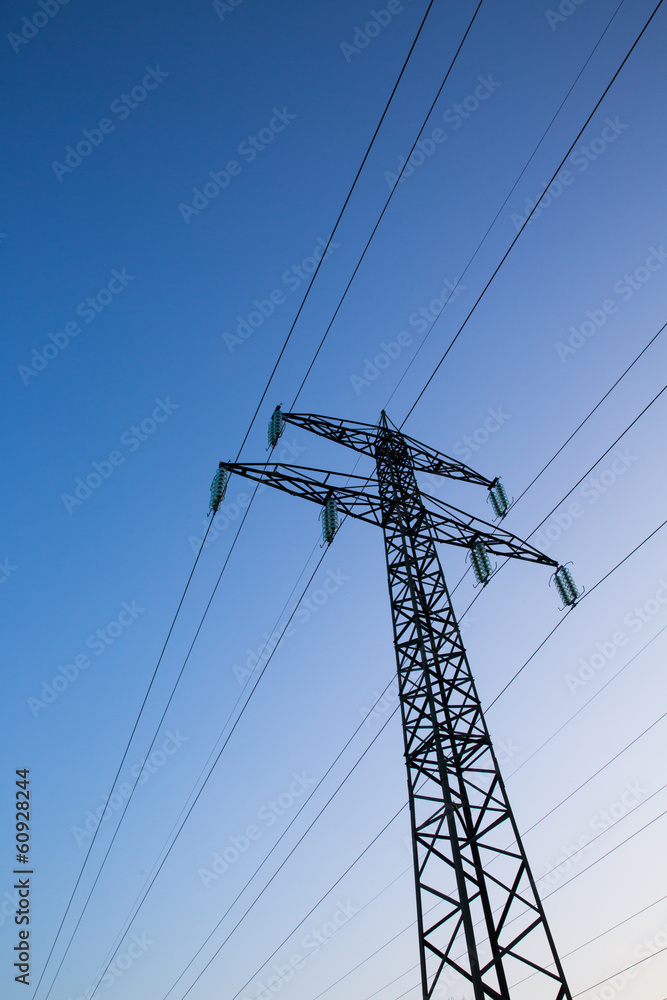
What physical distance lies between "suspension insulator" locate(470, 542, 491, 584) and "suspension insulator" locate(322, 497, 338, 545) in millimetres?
3202

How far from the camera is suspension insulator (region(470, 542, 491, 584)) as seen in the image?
458 inches

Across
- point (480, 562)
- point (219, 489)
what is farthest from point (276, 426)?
point (480, 562)

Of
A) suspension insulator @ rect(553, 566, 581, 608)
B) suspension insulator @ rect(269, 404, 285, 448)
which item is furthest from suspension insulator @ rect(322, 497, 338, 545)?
suspension insulator @ rect(553, 566, 581, 608)

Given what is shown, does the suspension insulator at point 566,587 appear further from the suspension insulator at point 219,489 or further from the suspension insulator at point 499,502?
the suspension insulator at point 219,489

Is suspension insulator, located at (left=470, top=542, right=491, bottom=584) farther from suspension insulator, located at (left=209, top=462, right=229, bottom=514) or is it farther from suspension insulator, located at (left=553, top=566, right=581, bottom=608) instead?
suspension insulator, located at (left=209, top=462, right=229, bottom=514)

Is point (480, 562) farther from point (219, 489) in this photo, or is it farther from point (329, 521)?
point (219, 489)

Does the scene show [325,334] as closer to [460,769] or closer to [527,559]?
[527,559]

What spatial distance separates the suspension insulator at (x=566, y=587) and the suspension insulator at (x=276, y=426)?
7.14m

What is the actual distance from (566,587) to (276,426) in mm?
7509

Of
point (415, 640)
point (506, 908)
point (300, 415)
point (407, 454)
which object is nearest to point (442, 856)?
point (506, 908)

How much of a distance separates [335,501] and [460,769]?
5.69 m

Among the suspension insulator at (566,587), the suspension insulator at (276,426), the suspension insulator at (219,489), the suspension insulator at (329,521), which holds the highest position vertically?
the suspension insulator at (276,426)

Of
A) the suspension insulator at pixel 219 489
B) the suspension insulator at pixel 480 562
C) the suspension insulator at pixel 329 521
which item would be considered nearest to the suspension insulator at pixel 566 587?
the suspension insulator at pixel 480 562

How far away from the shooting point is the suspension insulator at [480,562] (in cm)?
1164
